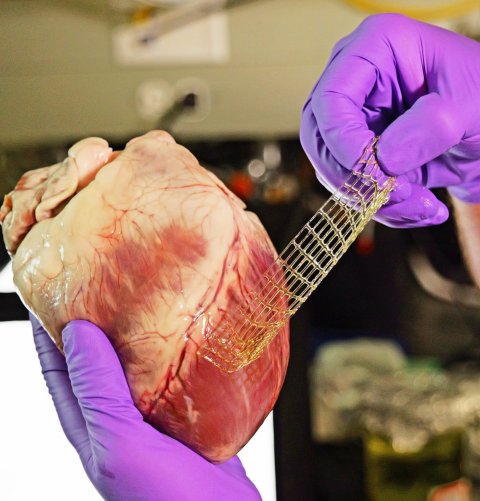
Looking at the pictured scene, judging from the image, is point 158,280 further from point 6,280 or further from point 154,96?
point 154,96

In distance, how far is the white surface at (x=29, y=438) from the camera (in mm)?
975

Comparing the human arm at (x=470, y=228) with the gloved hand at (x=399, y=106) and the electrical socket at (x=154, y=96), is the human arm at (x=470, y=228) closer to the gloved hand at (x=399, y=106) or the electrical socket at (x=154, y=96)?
the gloved hand at (x=399, y=106)

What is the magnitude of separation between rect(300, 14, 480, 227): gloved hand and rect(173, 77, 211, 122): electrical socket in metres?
1.03

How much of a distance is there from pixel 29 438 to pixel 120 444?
304mm

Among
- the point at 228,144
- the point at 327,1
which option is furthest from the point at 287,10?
the point at 228,144

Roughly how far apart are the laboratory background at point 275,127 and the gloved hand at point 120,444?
2.96 ft

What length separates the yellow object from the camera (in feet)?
5.74

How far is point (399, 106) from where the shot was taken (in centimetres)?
87

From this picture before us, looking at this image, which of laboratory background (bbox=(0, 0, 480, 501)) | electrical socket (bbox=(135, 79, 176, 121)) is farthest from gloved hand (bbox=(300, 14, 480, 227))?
electrical socket (bbox=(135, 79, 176, 121))

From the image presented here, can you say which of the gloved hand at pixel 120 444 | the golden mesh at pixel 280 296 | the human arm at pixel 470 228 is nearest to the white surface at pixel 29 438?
the gloved hand at pixel 120 444

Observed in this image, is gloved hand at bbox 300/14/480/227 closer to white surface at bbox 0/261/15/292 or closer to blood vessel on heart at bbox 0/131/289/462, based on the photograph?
blood vessel on heart at bbox 0/131/289/462

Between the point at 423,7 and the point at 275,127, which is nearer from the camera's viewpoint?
the point at 423,7

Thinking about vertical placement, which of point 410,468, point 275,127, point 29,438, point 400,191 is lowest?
point 410,468

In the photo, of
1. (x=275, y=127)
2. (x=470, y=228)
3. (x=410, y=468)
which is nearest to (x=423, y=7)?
(x=275, y=127)
